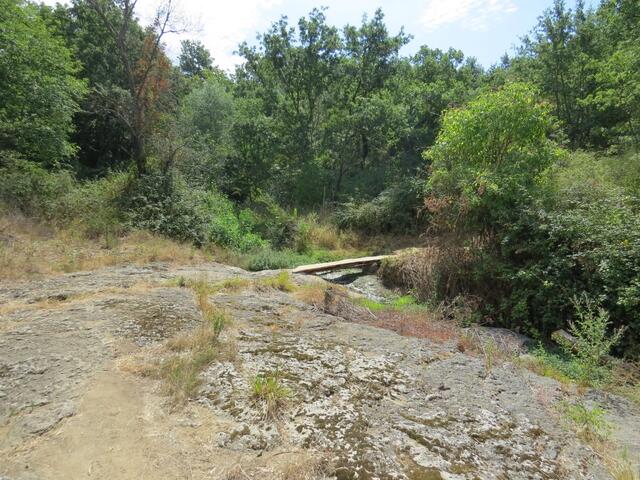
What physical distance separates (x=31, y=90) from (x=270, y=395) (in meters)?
13.2

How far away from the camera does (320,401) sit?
349cm

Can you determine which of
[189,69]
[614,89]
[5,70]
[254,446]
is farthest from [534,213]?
[189,69]

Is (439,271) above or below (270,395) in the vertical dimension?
above

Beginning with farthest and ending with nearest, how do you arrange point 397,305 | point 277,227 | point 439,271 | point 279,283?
point 277,227, point 439,271, point 397,305, point 279,283

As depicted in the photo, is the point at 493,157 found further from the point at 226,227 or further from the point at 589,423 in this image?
the point at 226,227

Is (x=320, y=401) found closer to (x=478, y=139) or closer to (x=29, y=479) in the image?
(x=29, y=479)

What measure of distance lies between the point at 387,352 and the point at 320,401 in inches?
58.6

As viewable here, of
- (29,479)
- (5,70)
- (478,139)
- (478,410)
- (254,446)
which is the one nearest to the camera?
(29,479)

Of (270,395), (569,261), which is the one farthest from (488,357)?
(270,395)

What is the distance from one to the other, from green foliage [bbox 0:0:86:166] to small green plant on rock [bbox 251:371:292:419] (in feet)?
39.7

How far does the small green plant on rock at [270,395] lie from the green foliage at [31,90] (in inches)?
477

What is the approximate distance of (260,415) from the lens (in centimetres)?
318

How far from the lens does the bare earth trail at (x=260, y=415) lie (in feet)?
8.67

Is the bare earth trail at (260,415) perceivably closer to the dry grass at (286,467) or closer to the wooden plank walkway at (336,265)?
the dry grass at (286,467)
